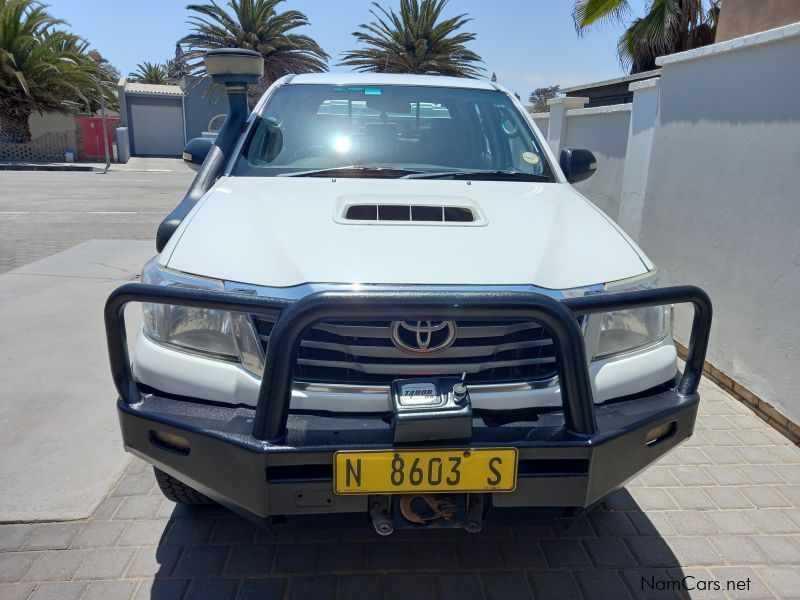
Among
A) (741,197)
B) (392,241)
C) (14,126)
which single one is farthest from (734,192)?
(14,126)

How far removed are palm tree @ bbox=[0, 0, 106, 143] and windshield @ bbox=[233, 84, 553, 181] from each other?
26.2 metres

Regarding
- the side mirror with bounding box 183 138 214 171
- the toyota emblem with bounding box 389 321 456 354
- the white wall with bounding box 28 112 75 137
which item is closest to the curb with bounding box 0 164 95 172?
the white wall with bounding box 28 112 75 137

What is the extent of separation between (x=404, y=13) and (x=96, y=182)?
1609 centimetres

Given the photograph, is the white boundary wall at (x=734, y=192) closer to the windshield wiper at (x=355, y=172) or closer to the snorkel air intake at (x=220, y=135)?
the windshield wiper at (x=355, y=172)

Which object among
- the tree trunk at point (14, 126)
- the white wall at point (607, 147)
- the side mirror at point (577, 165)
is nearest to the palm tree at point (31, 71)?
the tree trunk at point (14, 126)

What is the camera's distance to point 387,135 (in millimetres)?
3445

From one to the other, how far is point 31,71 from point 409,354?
29.1 meters

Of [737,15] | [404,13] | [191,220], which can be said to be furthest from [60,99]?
[191,220]

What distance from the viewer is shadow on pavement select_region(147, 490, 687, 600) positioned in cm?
246

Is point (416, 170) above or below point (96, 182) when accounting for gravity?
above

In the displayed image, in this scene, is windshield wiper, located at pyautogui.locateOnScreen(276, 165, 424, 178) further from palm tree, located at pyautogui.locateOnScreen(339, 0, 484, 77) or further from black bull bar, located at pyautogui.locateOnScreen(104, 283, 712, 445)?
palm tree, located at pyautogui.locateOnScreen(339, 0, 484, 77)

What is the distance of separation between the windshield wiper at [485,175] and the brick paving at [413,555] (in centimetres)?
164

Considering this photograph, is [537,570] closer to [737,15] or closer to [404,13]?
[737,15]

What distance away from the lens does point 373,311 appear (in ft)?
6.01
